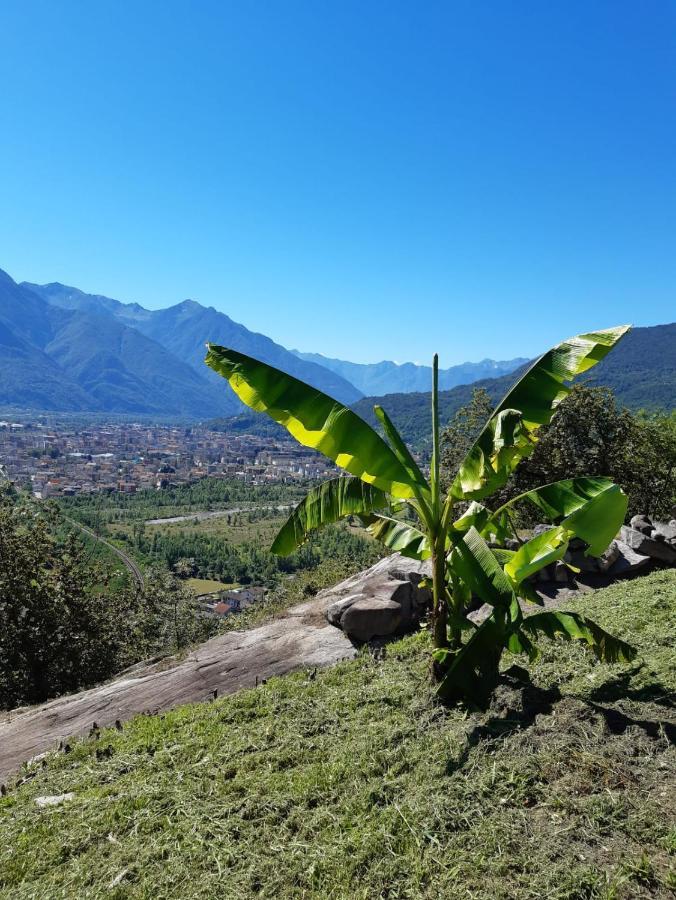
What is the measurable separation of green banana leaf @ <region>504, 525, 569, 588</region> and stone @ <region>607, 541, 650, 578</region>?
17.6 feet

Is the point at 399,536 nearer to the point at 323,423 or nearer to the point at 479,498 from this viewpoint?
the point at 479,498

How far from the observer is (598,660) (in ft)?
16.7

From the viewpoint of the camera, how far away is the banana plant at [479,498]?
4.17m

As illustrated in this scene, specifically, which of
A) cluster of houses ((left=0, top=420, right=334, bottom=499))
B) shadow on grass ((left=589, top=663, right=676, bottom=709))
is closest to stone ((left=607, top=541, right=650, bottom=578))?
shadow on grass ((left=589, top=663, right=676, bottom=709))

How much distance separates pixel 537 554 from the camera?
4.26 meters

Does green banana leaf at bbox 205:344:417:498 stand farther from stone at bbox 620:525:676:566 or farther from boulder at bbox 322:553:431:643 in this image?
stone at bbox 620:525:676:566

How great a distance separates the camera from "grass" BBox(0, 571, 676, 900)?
2.93m

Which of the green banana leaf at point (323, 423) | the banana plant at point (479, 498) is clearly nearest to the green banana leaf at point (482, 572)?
the banana plant at point (479, 498)

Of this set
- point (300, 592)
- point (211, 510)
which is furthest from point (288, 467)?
point (300, 592)

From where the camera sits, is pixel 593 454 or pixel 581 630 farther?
pixel 593 454

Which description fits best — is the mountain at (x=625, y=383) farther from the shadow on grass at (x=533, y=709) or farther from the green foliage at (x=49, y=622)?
the shadow on grass at (x=533, y=709)

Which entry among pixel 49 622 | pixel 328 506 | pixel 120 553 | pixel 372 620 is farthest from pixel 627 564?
pixel 120 553

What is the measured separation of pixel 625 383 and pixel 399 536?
11543cm

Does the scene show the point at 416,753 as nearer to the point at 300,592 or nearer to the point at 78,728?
the point at 78,728
